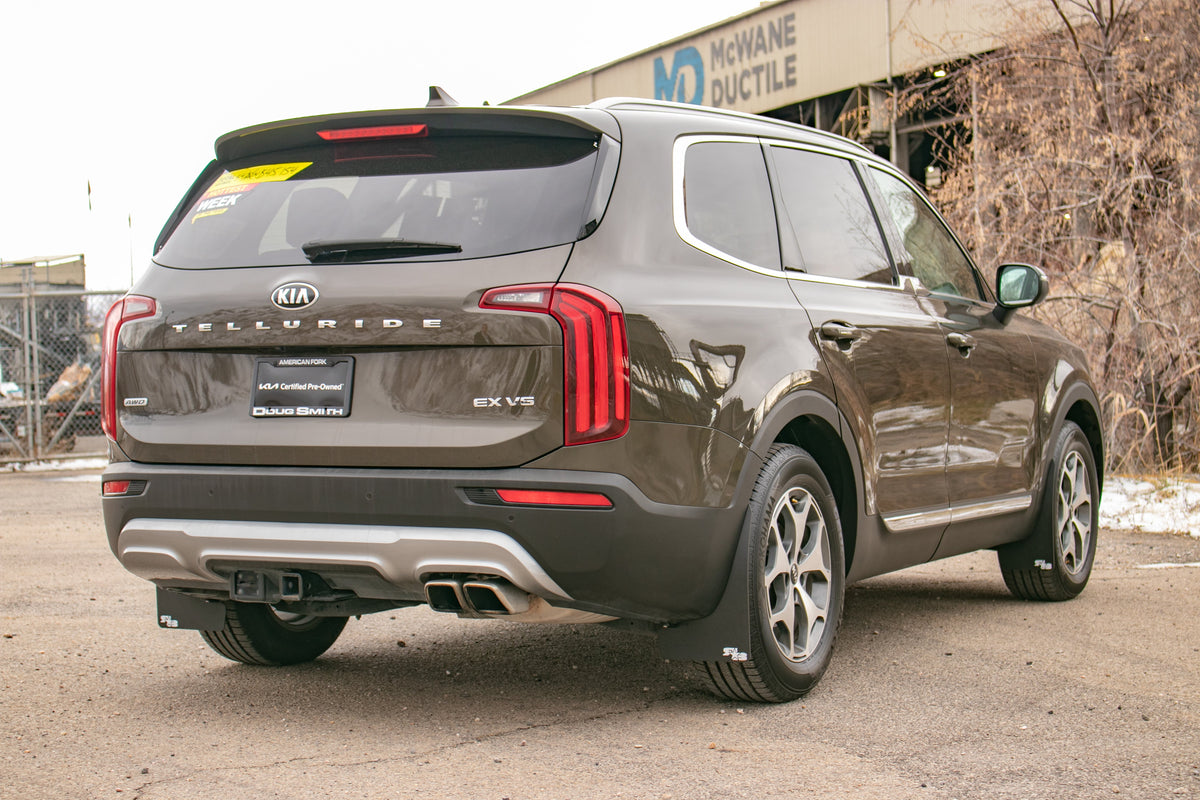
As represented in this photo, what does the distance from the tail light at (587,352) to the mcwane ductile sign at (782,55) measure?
1472cm

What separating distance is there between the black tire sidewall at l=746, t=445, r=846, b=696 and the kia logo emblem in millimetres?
1484

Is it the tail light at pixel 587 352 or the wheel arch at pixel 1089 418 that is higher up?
the tail light at pixel 587 352

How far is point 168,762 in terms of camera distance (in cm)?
381

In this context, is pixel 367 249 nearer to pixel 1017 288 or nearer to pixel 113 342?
pixel 113 342

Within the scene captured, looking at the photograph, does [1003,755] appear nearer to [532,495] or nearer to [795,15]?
[532,495]

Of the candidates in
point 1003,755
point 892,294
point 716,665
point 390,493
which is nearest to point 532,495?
point 390,493

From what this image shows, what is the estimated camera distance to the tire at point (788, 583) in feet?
13.7

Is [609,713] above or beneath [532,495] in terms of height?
beneath

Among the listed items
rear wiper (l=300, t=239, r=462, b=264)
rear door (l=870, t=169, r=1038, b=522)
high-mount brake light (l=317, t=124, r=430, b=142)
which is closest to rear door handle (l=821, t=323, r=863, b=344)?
rear door (l=870, t=169, r=1038, b=522)

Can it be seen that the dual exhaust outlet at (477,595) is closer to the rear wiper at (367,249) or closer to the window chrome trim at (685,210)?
the rear wiper at (367,249)

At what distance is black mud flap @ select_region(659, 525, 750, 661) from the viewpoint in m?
4.08

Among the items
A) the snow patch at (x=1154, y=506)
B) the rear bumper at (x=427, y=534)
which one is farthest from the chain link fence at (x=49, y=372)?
the rear bumper at (x=427, y=534)

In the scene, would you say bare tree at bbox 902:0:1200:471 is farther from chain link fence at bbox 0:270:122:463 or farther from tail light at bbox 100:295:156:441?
chain link fence at bbox 0:270:122:463

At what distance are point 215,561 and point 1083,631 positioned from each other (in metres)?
3.66
